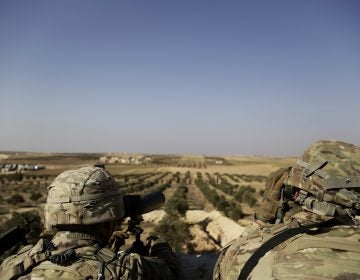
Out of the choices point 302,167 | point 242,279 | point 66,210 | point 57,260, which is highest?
point 302,167

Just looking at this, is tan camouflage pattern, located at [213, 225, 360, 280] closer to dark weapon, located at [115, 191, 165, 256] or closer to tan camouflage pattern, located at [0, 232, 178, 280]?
tan camouflage pattern, located at [0, 232, 178, 280]

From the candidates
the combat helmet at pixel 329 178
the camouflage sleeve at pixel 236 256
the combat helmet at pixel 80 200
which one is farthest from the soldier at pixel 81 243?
the combat helmet at pixel 329 178

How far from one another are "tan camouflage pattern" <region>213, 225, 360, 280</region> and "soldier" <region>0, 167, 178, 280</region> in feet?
2.32

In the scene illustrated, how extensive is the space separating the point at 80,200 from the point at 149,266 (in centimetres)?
68

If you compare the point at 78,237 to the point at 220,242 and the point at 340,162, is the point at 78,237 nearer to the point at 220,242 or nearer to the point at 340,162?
the point at 340,162

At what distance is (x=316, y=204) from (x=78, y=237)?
1.78 meters

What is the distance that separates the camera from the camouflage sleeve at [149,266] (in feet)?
7.52

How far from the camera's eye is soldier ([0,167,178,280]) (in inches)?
86.5

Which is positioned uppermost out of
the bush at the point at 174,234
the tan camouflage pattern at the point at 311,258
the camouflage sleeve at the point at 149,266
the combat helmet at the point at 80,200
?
the combat helmet at the point at 80,200

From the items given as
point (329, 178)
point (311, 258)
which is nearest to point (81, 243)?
point (311, 258)

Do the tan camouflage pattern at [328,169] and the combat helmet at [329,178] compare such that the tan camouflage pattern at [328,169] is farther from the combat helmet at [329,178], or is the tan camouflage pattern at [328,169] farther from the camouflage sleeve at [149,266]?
the camouflage sleeve at [149,266]

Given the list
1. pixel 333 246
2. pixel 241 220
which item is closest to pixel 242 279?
pixel 333 246

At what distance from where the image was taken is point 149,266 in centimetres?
251

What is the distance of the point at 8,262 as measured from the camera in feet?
7.89
